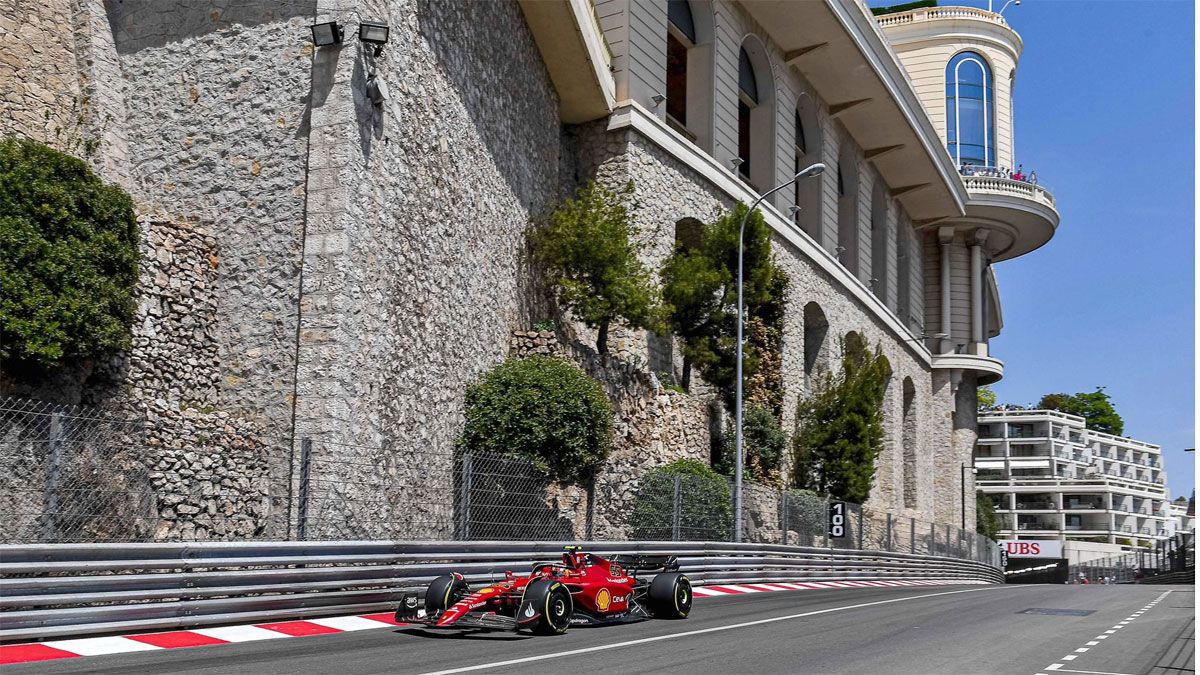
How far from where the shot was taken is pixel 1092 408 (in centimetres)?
13888

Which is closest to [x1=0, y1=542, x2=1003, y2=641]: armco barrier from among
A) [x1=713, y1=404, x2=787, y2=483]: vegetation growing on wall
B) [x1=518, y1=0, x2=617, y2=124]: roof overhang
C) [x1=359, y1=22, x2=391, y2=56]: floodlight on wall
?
[x1=359, y1=22, x2=391, y2=56]: floodlight on wall

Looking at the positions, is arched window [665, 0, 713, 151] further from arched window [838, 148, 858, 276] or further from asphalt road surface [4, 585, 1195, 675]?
asphalt road surface [4, 585, 1195, 675]

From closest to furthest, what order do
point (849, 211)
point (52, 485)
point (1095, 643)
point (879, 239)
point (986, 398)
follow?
1. point (52, 485)
2. point (1095, 643)
3. point (849, 211)
4. point (879, 239)
5. point (986, 398)

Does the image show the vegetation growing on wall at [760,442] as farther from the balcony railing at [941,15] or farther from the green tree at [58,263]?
the balcony railing at [941,15]

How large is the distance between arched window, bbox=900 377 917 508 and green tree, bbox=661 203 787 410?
22.4 meters

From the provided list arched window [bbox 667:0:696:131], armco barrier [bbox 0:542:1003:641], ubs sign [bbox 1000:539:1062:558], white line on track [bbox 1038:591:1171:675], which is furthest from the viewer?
ubs sign [bbox 1000:539:1062:558]

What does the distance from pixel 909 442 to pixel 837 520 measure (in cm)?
2223

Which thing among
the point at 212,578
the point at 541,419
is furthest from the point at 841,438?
the point at 212,578

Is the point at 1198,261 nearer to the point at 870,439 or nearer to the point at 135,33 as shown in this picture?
the point at 135,33

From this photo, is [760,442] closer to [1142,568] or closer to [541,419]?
[541,419]

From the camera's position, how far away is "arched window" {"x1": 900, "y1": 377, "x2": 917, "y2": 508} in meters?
48.4

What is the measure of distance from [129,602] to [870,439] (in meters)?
26.4

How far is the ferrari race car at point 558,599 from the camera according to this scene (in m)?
11.0

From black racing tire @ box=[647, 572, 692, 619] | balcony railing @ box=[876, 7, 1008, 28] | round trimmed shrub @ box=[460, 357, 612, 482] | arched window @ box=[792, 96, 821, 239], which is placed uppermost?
balcony railing @ box=[876, 7, 1008, 28]
